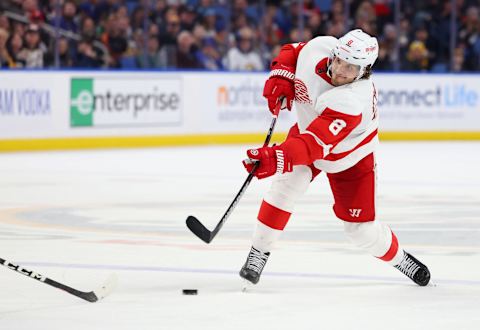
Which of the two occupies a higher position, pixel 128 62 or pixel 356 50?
pixel 356 50

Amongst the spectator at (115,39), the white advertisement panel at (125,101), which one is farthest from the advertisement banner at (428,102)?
the spectator at (115,39)

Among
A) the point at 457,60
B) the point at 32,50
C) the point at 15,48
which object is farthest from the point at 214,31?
the point at 457,60

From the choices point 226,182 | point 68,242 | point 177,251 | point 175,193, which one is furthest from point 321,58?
point 226,182

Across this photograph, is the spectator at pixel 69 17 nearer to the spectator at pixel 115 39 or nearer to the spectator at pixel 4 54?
the spectator at pixel 115 39

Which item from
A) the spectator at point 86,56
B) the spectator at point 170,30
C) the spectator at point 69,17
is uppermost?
the spectator at point 69,17

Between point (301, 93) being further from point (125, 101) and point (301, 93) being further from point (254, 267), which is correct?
point (125, 101)

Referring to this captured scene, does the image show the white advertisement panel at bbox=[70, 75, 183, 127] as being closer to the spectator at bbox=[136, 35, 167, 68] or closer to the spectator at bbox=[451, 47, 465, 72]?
the spectator at bbox=[136, 35, 167, 68]

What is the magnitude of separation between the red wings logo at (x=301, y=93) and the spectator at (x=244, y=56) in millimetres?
9366

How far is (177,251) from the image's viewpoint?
19.4 feet

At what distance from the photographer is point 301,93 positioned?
4.93 meters

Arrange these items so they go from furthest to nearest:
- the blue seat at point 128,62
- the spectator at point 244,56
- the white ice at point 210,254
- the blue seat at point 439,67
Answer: the blue seat at point 439,67 < the spectator at point 244,56 < the blue seat at point 128,62 < the white ice at point 210,254

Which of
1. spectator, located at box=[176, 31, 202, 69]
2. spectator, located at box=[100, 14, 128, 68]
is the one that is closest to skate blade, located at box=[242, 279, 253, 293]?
spectator, located at box=[100, 14, 128, 68]

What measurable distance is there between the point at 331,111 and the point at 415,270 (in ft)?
2.81

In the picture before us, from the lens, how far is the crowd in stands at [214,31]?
41.0 ft
